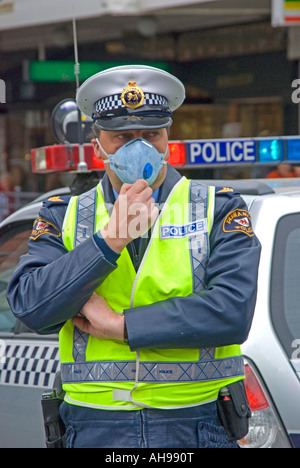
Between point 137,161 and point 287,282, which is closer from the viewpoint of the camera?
point 137,161

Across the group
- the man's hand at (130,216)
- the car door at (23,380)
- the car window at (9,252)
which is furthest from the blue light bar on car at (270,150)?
the man's hand at (130,216)

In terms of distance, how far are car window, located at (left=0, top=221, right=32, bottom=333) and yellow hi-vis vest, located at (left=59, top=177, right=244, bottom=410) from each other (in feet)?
4.65

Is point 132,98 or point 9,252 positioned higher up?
point 132,98

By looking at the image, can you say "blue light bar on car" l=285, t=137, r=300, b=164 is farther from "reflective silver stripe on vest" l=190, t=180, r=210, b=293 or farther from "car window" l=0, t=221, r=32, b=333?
"reflective silver stripe on vest" l=190, t=180, r=210, b=293

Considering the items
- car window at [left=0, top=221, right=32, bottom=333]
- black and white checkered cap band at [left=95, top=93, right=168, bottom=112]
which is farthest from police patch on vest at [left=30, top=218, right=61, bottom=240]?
car window at [left=0, top=221, right=32, bottom=333]

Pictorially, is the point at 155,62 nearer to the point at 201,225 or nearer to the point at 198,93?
the point at 198,93

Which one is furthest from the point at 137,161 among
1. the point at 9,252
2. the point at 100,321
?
the point at 9,252

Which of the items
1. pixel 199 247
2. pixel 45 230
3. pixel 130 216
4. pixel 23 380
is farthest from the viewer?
pixel 23 380

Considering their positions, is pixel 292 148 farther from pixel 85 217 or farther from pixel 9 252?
pixel 85 217

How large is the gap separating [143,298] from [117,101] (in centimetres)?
56

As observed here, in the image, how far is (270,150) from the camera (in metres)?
3.49

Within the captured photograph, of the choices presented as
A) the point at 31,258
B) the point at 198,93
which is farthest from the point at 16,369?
the point at 198,93

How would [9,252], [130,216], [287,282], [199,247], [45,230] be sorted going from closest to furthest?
[130,216], [199,247], [45,230], [287,282], [9,252]
